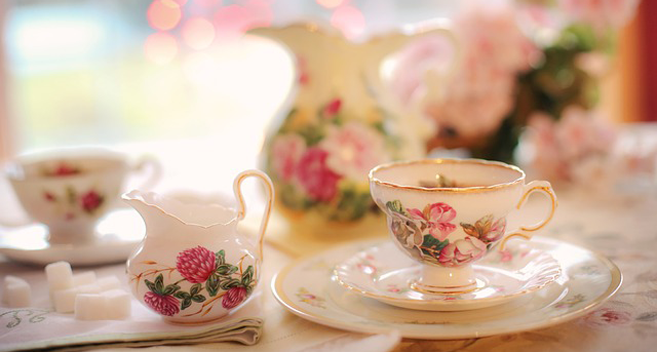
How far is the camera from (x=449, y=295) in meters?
0.71

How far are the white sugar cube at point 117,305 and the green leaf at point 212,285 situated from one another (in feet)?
0.34

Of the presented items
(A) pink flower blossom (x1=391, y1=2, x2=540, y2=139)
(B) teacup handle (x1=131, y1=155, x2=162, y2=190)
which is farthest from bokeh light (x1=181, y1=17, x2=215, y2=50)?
(B) teacup handle (x1=131, y1=155, x2=162, y2=190)

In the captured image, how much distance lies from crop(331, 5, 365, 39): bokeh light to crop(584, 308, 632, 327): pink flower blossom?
7.24 feet

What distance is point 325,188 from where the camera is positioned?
104 cm

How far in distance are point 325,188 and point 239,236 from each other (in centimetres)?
31

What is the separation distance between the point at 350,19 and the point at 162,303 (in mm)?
2298

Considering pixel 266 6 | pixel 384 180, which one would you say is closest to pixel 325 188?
pixel 384 180

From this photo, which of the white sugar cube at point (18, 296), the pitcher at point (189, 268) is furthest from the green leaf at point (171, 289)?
the white sugar cube at point (18, 296)

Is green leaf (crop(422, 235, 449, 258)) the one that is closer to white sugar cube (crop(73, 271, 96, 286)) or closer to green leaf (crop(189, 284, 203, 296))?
green leaf (crop(189, 284, 203, 296))

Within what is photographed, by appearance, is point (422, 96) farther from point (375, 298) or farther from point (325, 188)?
point (375, 298)

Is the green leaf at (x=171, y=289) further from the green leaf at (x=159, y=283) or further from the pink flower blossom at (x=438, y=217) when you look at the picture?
the pink flower blossom at (x=438, y=217)

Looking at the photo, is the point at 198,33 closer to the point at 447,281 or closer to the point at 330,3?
the point at 330,3

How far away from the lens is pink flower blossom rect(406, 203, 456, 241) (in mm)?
702

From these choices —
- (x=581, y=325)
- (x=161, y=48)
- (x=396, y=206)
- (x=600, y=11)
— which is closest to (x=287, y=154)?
(x=396, y=206)
